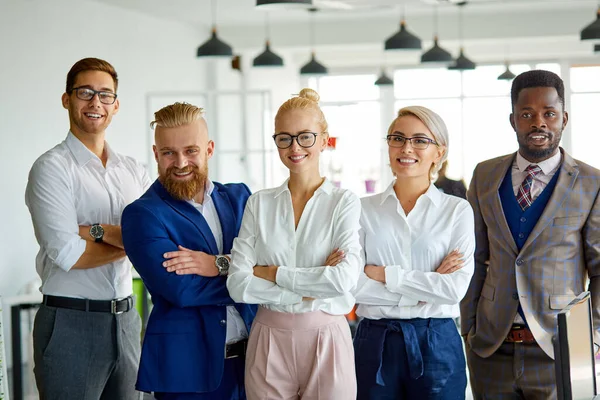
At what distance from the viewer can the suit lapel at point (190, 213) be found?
3.04 m

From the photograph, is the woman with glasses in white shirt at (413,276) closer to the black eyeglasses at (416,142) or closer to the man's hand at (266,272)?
the black eyeglasses at (416,142)

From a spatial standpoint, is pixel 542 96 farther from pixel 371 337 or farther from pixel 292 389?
pixel 292 389

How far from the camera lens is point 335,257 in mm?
2824

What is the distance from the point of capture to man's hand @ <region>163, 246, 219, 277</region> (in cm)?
293

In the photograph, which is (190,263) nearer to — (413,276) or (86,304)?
(86,304)

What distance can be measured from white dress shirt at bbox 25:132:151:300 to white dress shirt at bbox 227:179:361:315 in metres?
0.74

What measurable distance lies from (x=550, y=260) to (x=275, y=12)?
1083cm

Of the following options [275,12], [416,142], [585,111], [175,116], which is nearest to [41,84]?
[275,12]

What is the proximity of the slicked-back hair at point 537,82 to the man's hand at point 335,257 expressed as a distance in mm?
943

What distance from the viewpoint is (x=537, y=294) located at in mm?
3199

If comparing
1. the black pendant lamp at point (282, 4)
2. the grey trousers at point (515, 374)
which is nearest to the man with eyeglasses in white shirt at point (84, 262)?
the grey trousers at point (515, 374)

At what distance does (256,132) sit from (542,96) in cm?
1317

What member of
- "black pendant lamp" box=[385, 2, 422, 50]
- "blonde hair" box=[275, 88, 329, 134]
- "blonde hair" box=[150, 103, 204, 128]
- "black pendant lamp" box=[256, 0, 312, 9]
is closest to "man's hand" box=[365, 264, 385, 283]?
"blonde hair" box=[275, 88, 329, 134]

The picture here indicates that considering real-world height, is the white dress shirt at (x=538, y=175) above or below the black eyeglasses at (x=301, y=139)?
below
